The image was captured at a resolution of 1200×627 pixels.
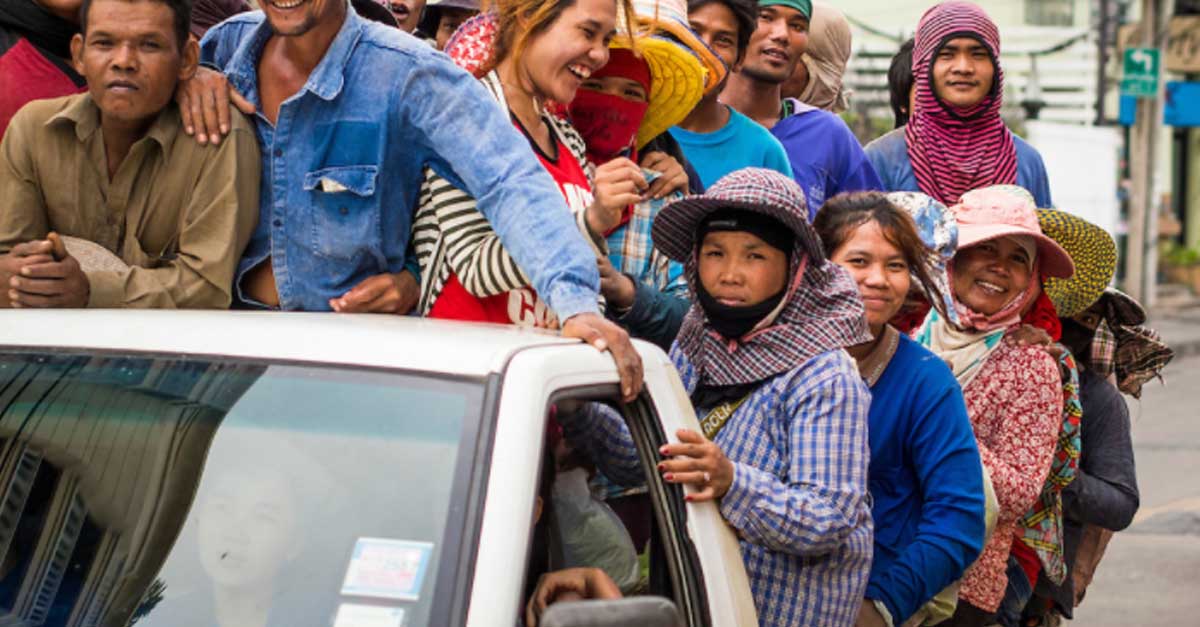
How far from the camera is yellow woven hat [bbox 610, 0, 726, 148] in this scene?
4637 millimetres

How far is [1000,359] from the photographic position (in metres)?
4.67

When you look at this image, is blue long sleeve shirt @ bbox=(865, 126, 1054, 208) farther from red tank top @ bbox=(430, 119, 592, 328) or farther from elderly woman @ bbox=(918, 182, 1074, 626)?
red tank top @ bbox=(430, 119, 592, 328)

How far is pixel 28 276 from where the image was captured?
3518mm

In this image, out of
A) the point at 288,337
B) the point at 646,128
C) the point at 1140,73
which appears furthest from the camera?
the point at 1140,73

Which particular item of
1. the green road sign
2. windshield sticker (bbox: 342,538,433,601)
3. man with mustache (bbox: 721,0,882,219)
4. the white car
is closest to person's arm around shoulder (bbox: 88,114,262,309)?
the white car

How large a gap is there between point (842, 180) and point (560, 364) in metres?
3.15

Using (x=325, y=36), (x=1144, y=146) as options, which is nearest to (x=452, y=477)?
(x=325, y=36)

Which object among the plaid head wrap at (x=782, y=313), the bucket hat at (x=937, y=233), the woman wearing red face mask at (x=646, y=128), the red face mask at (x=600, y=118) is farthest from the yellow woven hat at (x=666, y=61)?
the plaid head wrap at (x=782, y=313)

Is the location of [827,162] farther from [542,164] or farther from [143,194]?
[143,194]

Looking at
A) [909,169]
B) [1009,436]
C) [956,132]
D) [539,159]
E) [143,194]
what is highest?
[143,194]

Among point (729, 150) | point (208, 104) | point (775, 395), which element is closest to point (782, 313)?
point (775, 395)

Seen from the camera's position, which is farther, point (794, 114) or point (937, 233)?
point (794, 114)

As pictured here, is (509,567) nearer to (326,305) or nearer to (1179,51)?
(326,305)

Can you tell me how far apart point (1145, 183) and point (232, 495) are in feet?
76.5
